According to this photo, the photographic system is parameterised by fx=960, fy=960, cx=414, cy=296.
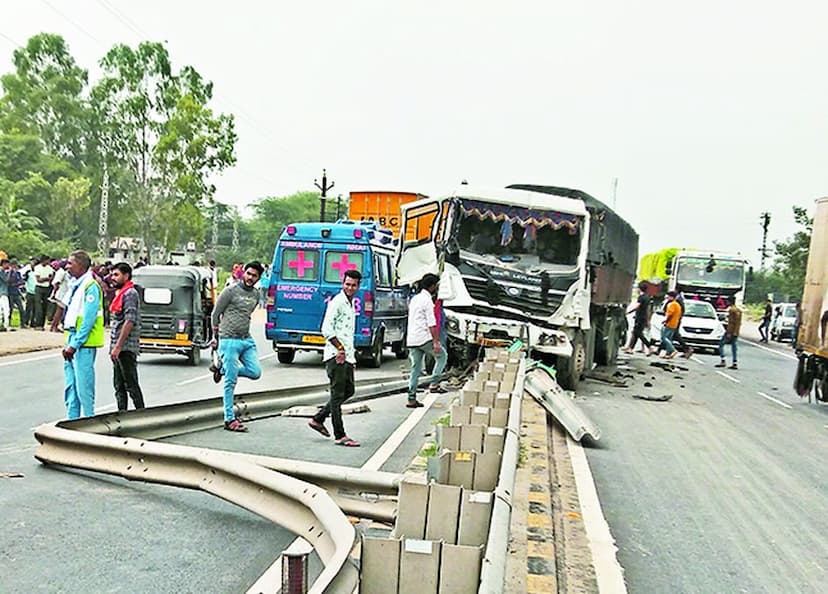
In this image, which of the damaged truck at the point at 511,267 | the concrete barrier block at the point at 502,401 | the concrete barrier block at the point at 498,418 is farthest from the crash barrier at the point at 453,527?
the damaged truck at the point at 511,267

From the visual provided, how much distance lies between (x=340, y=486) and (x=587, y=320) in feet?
34.5

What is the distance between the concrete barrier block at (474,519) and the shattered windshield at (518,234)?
1214 centimetres

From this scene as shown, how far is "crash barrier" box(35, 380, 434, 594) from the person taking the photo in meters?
5.71

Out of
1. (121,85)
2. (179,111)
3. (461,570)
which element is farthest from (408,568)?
(121,85)

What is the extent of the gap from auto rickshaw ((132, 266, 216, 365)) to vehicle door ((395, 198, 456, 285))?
3.95 meters

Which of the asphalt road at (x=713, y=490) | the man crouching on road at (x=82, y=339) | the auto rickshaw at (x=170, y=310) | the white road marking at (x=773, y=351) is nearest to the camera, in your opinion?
the asphalt road at (x=713, y=490)

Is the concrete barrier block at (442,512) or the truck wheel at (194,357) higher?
the concrete barrier block at (442,512)

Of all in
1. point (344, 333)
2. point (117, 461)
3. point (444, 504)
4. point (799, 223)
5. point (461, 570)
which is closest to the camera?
point (461, 570)

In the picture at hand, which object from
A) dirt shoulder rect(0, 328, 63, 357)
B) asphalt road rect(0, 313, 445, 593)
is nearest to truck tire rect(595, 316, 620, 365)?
asphalt road rect(0, 313, 445, 593)

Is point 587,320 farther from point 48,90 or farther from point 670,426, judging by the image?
point 48,90

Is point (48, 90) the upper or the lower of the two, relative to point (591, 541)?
upper

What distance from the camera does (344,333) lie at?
383 inches

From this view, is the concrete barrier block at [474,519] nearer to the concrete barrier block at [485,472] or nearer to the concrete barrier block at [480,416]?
the concrete barrier block at [485,472]

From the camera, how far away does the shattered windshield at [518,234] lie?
1634 centimetres
